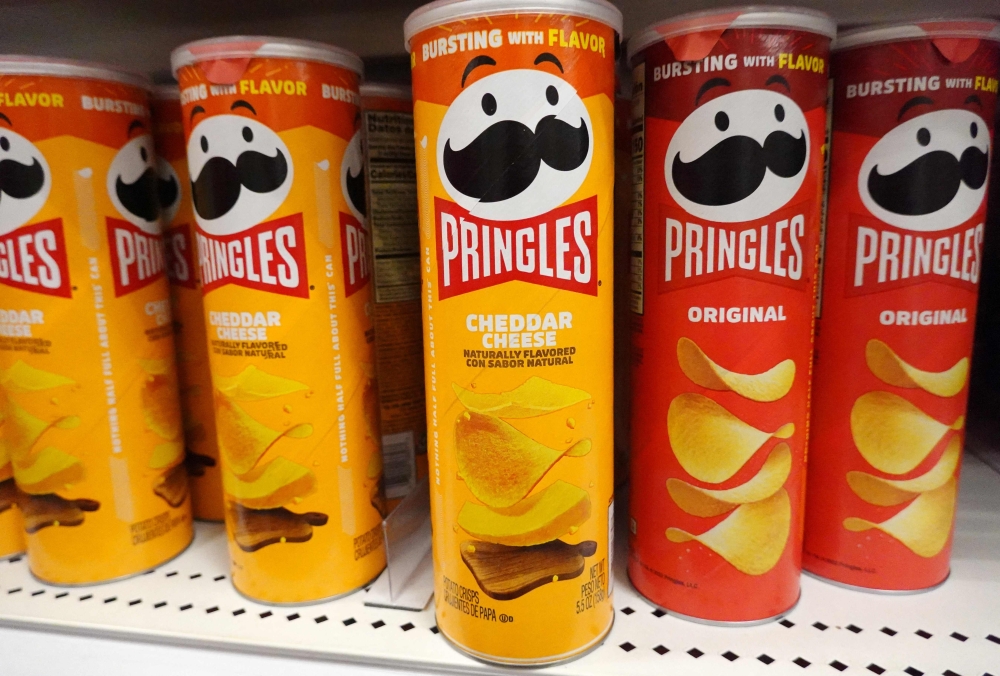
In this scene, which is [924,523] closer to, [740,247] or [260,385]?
[740,247]

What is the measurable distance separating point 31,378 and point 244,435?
0.80 feet

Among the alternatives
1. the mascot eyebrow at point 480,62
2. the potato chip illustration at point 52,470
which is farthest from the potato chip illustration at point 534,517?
the potato chip illustration at point 52,470

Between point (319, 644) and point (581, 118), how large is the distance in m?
0.51

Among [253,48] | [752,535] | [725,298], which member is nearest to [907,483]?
[752,535]

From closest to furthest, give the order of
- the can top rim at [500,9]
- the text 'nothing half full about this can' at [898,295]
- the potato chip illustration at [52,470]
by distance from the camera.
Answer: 1. the can top rim at [500,9]
2. the text 'nothing half full about this can' at [898,295]
3. the potato chip illustration at [52,470]

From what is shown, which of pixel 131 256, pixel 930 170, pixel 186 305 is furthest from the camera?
pixel 186 305

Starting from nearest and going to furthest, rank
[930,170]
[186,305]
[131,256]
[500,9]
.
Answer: [500,9] < [930,170] < [131,256] < [186,305]

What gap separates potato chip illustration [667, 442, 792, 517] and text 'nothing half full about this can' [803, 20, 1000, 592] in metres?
0.10

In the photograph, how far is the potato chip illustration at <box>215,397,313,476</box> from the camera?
2.15ft

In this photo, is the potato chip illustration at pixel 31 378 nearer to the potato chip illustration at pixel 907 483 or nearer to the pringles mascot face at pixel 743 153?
the pringles mascot face at pixel 743 153

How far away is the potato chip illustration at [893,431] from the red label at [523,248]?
0.32 metres

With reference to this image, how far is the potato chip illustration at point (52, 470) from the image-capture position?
715 mm

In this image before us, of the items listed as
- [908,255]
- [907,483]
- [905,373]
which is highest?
[908,255]

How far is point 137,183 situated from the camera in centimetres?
71
